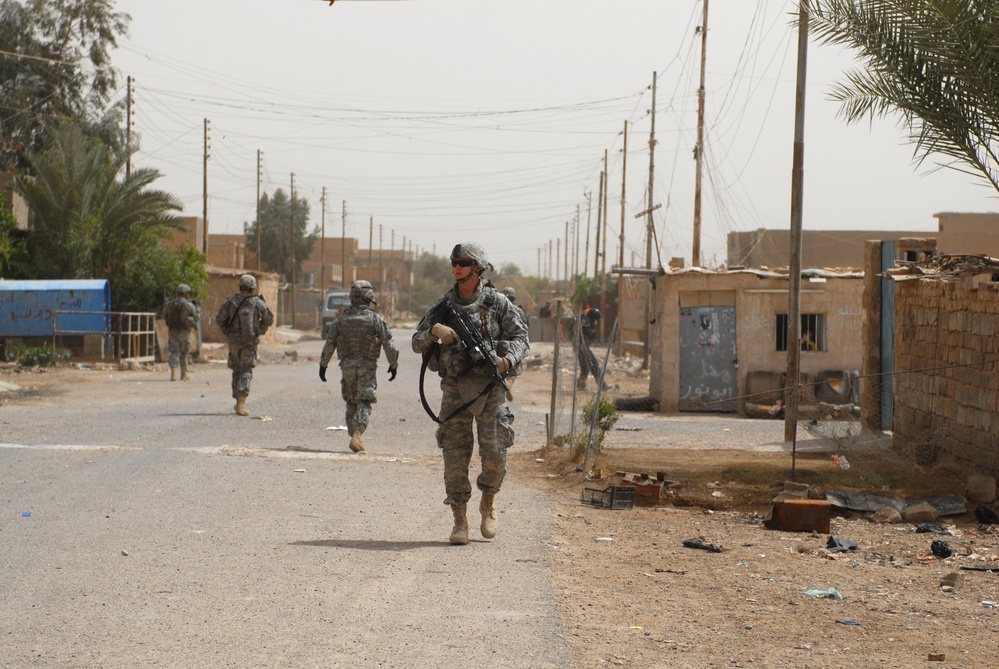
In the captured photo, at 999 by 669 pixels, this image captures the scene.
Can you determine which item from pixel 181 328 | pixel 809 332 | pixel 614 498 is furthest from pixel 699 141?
pixel 614 498

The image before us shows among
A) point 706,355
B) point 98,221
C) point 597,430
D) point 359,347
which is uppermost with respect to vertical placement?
point 98,221

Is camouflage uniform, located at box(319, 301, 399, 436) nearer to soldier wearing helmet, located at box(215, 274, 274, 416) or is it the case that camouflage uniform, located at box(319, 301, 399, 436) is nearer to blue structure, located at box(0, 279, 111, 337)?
soldier wearing helmet, located at box(215, 274, 274, 416)

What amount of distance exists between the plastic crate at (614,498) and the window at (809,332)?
1208 centimetres

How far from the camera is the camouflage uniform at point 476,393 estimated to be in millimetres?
7039

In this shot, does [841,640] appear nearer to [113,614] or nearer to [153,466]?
[113,614]

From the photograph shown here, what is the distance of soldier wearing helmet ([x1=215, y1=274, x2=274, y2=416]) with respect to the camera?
1461 centimetres

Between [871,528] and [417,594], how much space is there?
463 cm

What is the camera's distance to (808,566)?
7.22m

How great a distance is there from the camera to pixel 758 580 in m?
6.61

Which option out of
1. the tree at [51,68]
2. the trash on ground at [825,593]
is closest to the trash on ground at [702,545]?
the trash on ground at [825,593]

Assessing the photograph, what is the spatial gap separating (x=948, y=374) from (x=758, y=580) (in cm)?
558

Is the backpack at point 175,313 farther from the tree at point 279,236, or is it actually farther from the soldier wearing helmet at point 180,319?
the tree at point 279,236

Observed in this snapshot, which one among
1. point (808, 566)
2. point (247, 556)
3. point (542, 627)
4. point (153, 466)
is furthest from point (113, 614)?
point (153, 466)

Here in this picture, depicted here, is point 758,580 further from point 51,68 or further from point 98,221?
point 51,68
